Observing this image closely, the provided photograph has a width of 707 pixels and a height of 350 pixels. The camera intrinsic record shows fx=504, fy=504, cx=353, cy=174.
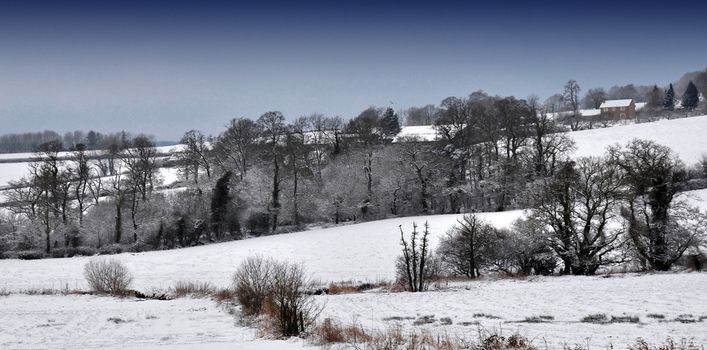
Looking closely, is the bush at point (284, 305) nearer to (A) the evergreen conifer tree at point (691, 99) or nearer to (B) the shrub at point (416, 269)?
(B) the shrub at point (416, 269)

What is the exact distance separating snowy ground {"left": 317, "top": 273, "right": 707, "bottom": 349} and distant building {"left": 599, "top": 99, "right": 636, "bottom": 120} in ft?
327

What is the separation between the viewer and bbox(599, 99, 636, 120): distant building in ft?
378

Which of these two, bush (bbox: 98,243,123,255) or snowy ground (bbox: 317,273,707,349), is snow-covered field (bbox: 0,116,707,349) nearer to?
snowy ground (bbox: 317,273,707,349)

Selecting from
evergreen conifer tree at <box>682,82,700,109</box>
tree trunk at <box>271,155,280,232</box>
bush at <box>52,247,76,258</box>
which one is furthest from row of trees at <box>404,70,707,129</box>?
bush at <box>52,247,76,258</box>

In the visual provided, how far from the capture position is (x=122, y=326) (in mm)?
20156

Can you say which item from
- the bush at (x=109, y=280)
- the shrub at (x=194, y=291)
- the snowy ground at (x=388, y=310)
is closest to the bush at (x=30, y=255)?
the snowy ground at (x=388, y=310)

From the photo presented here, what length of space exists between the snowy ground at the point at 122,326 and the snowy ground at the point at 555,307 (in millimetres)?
4662

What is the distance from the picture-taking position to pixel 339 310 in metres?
22.6

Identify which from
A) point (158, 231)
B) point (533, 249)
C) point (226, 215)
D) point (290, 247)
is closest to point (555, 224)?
point (533, 249)

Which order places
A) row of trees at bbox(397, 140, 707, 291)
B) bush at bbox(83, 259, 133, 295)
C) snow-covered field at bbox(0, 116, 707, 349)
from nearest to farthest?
snow-covered field at bbox(0, 116, 707, 349)
bush at bbox(83, 259, 133, 295)
row of trees at bbox(397, 140, 707, 291)

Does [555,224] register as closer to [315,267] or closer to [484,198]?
[315,267]

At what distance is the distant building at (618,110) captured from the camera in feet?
378

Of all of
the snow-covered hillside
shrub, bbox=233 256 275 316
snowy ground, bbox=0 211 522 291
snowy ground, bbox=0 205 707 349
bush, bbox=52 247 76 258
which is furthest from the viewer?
the snow-covered hillside

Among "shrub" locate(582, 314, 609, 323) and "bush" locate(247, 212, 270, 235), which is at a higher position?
"bush" locate(247, 212, 270, 235)
